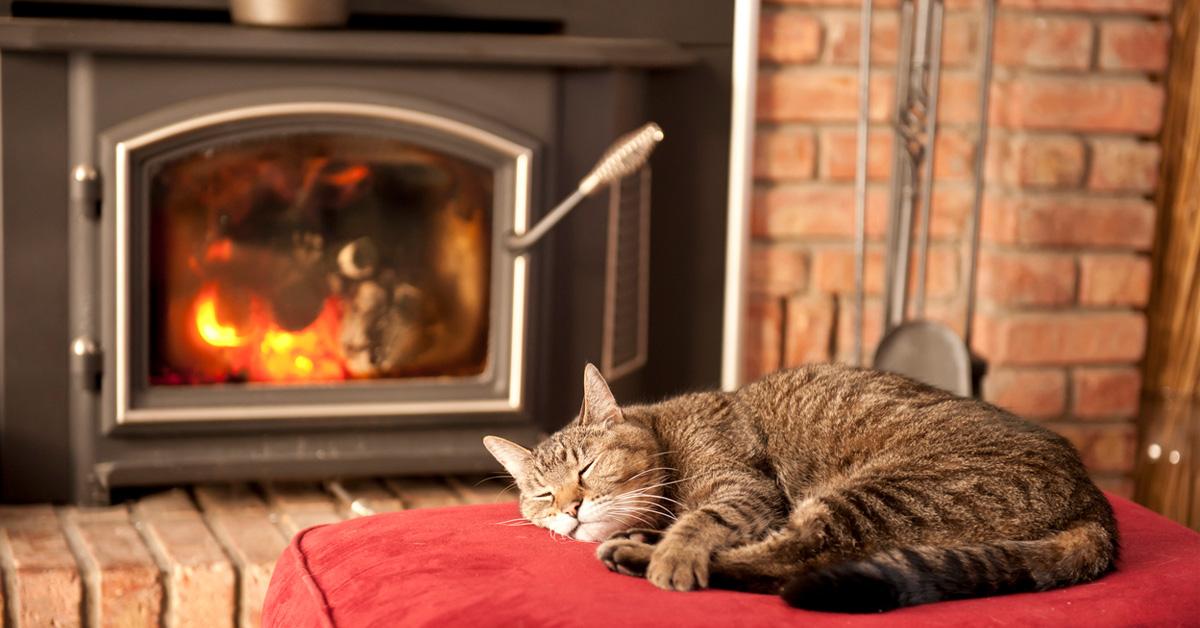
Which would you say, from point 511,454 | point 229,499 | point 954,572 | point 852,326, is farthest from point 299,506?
point 954,572

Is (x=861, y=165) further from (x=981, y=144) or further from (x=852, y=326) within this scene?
(x=852, y=326)

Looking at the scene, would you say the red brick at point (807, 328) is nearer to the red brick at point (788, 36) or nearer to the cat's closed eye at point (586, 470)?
the red brick at point (788, 36)

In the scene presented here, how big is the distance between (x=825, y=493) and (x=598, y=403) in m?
0.31

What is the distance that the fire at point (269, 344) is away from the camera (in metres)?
1.99

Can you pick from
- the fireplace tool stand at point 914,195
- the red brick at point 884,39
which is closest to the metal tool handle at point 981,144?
the fireplace tool stand at point 914,195

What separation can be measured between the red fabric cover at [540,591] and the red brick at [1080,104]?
3.10 ft

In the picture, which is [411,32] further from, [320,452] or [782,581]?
[782,581]

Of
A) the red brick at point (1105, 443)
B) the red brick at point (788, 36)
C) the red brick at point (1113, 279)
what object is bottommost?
the red brick at point (1105, 443)

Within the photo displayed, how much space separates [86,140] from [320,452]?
55 cm

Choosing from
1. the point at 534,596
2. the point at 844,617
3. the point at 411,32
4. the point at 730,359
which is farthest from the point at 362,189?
the point at 844,617

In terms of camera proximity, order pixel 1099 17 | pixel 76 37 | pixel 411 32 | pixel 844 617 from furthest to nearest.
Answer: pixel 1099 17
pixel 411 32
pixel 76 37
pixel 844 617

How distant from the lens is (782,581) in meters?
1.16

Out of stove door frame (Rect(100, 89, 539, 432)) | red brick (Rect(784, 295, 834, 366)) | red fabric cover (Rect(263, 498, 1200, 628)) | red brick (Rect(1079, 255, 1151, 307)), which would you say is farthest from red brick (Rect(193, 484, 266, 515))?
red brick (Rect(1079, 255, 1151, 307))

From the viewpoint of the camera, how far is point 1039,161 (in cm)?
219
